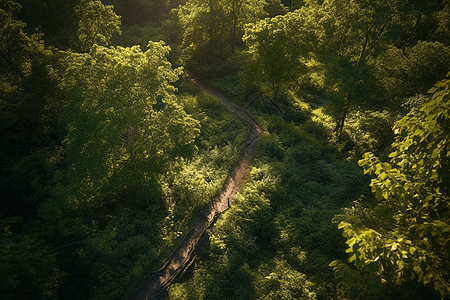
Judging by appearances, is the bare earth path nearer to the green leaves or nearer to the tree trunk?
the green leaves

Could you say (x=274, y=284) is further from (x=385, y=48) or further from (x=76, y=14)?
(x=76, y=14)

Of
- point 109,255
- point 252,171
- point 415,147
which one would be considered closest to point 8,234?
point 109,255

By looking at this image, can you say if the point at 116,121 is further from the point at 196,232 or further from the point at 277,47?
the point at 277,47

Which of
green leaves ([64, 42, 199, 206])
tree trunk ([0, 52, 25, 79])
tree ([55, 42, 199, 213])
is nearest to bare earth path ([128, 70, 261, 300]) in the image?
tree ([55, 42, 199, 213])

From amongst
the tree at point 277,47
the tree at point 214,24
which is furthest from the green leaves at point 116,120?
the tree at point 214,24

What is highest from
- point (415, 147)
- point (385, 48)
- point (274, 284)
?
point (385, 48)

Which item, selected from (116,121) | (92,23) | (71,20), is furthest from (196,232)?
(71,20)

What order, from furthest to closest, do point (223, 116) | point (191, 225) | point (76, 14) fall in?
point (223, 116)
point (76, 14)
point (191, 225)
